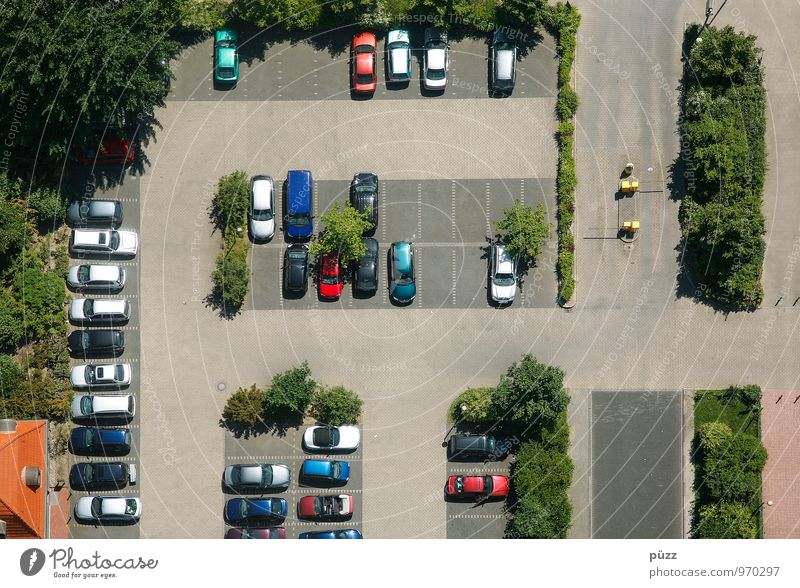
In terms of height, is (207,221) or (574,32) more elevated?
(574,32)

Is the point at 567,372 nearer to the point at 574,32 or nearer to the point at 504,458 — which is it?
the point at 504,458

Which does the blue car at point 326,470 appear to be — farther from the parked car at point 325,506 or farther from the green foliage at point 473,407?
the green foliage at point 473,407

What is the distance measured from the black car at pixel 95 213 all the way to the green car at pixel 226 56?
399 inches

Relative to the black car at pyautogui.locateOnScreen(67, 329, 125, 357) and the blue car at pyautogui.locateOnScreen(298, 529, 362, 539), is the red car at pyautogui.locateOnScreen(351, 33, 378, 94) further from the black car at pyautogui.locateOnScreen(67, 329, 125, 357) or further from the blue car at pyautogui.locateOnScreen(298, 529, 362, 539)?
the blue car at pyautogui.locateOnScreen(298, 529, 362, 539)

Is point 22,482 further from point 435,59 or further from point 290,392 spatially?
point 435,59

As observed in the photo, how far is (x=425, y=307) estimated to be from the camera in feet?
185

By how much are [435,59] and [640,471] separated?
2809 centimetres

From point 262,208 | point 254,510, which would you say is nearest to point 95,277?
point 262,208

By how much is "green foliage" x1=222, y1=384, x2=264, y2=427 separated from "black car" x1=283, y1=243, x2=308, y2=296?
261 inches

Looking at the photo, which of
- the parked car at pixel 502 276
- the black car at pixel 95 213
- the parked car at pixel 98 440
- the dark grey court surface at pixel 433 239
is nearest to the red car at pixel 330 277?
the dark grey court surface at pixel 433 239

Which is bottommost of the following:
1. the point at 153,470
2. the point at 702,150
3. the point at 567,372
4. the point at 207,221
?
the point at 153,470

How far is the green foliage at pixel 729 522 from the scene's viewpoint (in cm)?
5384

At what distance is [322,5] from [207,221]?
48.9 ft
